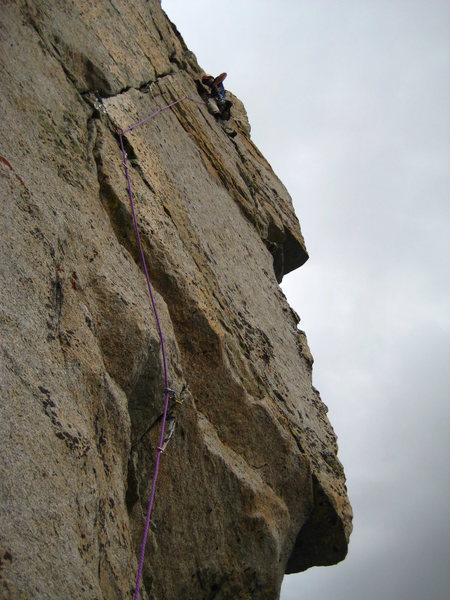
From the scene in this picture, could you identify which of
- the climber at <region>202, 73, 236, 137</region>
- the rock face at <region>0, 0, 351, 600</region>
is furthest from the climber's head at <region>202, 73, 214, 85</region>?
→ the rock face at <region>0, 0, 351, 600</region>

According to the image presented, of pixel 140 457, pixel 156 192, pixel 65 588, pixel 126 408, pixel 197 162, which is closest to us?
pixel 65 588

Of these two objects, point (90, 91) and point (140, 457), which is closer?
point (140, 457)

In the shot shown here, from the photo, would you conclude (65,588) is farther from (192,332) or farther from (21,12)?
(21,12)

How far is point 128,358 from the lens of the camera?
6.09 metres

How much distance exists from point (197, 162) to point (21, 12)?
398cm

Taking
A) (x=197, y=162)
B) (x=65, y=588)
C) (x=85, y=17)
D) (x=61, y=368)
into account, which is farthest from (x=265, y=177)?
(x=65, y=588)

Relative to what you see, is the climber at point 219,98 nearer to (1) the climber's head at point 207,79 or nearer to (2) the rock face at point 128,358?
(1) the climber's head at point 207,79

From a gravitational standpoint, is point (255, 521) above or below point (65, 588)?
above

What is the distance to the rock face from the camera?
4.57 m

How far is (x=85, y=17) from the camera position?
9805mm

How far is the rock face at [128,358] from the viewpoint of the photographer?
15.0 ft

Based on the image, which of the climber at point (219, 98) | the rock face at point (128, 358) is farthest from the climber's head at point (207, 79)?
the rock face at point (128, 358)

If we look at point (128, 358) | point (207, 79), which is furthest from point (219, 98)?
point (128, 358)

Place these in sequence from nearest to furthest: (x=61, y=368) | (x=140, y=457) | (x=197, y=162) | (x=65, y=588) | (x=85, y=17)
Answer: (x=65, y=588) → (x=61, y=368) → (x=140, y=457) → (x=85, y=17) → (x=197, y=162)
